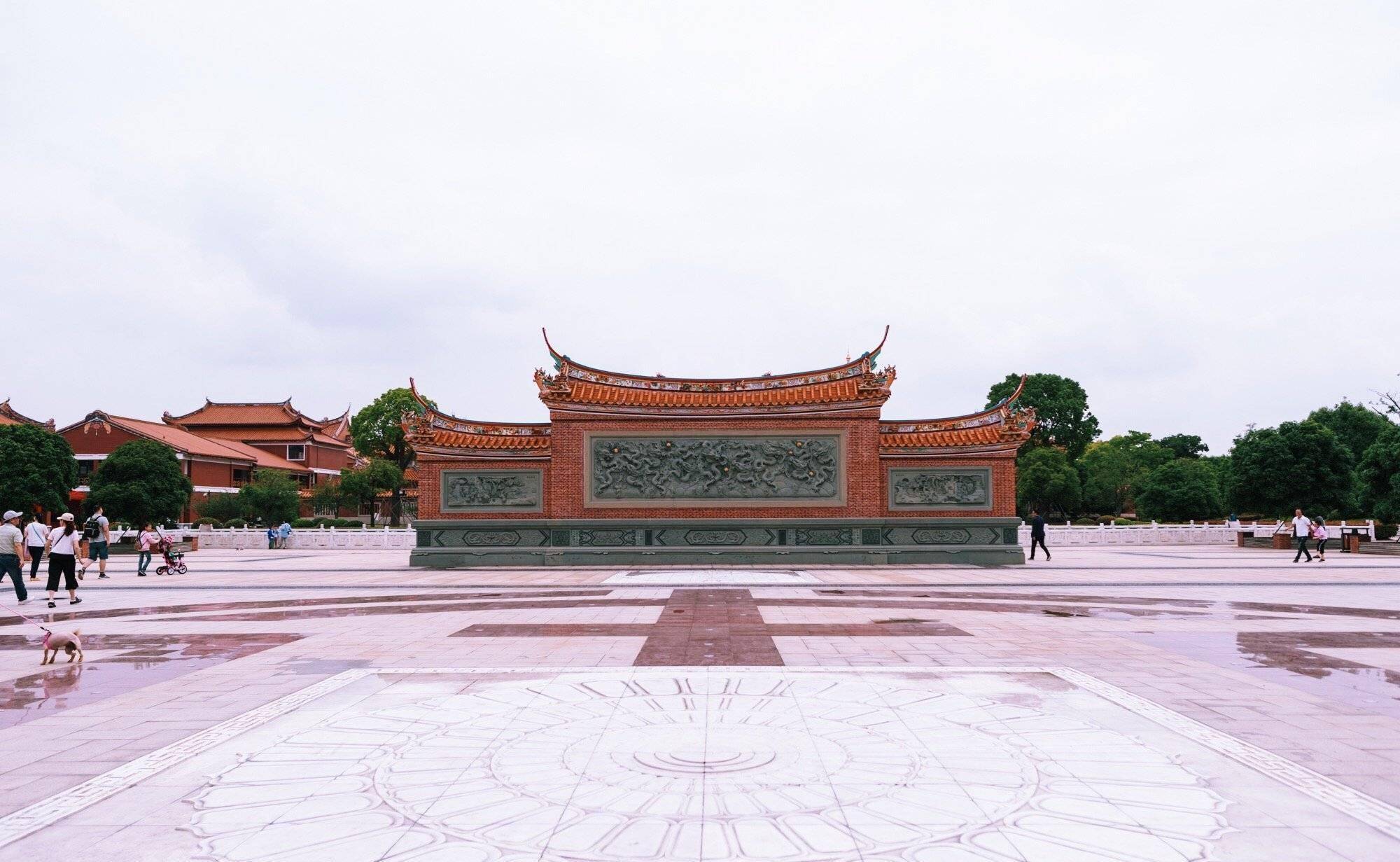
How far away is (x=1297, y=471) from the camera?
35.3m

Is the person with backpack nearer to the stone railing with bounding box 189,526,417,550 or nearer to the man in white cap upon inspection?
the man in white cap

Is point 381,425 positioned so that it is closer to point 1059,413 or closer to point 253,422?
point 253,422

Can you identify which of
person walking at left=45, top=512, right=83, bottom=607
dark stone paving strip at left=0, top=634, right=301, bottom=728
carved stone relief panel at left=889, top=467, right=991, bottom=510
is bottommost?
dark stone paving strip at left=0, top=634, right=301, bottom=728

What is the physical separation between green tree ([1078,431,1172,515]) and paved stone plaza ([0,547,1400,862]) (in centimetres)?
4302

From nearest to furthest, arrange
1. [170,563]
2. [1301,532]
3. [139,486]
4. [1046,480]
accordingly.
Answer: [170,563] → [1301,532] → [139,486] → [1046,480]

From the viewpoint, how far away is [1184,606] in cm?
1205

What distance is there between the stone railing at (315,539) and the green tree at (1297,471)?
36515 mm

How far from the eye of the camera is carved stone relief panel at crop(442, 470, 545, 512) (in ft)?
70.1

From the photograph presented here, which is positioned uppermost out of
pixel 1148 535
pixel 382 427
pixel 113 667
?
pixel 382 427

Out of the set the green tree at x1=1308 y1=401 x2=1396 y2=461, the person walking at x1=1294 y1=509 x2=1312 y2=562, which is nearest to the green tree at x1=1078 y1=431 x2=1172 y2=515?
the green tree at x1=1308 y1=401 x2=1396 y2=461

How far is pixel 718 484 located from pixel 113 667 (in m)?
14.7

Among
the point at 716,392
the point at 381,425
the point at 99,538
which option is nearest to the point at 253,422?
the point at 381,425

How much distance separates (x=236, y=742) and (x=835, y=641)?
5.64m

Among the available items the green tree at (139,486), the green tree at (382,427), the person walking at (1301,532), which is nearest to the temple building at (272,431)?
the green tree at (382,427)
